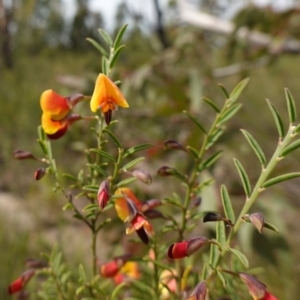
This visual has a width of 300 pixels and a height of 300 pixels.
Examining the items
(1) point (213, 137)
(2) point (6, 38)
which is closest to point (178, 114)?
(1) point (213, 137)

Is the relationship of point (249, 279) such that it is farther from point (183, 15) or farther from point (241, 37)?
point (183, 15)

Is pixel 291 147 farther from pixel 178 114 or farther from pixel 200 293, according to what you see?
pixel 178 114

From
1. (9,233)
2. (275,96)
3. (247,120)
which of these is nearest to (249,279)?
(247,120)

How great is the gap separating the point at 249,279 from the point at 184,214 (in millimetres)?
85

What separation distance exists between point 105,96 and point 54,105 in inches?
1.7

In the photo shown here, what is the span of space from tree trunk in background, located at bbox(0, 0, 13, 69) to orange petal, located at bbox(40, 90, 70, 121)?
385 cm

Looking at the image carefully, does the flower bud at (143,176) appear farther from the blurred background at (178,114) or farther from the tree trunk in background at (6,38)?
the tree trunk in background at (6,38)

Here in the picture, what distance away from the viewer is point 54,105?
0.93 feet

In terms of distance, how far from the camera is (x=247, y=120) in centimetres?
162

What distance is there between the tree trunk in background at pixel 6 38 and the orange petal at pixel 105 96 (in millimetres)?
3887

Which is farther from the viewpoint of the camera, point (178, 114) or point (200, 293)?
point (178, 114)

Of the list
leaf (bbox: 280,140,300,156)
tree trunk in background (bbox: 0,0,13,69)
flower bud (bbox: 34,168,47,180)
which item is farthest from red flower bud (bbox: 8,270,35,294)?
tree trunk in background (bbox: 0,0,13,69)

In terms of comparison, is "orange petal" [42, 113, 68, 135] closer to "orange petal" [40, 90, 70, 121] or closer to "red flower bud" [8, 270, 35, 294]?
"orange petal" [40, 90, 70, 121]

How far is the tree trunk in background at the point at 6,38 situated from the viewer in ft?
12.8
